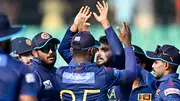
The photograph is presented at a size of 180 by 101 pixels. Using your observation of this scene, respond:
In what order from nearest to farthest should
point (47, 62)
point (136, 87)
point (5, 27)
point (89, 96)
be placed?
point (5, 27)
point (89, 96)
point (47, 62)
point (136, 87)

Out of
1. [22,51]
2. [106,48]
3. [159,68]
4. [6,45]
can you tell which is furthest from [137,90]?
[6,45]

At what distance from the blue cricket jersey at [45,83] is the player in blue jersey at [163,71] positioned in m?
1.15

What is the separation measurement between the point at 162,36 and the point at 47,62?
7625 millimetres

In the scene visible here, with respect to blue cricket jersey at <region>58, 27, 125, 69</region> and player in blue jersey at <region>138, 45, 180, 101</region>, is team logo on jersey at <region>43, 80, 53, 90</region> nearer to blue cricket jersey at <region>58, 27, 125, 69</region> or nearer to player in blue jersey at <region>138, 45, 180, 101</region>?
blue cricket jersey at <region>58, 27, 125, 69</region>

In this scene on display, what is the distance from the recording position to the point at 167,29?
1622 centimetres

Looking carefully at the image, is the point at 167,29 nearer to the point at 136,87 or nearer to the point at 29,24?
the point at 29,24

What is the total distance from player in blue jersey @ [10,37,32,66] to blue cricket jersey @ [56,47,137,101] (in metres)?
1.66

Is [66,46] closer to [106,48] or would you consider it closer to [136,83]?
[106,48]

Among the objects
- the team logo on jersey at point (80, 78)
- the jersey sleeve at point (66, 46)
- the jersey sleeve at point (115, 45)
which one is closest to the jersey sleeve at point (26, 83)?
the team logo on jersey at point (80, 78)

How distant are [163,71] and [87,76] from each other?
53.4 inches

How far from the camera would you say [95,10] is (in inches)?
693

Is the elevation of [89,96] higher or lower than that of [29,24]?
lower

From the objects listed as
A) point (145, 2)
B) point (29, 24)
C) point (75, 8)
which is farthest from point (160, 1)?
point (29, 24)

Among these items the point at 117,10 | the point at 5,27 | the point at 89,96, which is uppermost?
the point at 117,10
